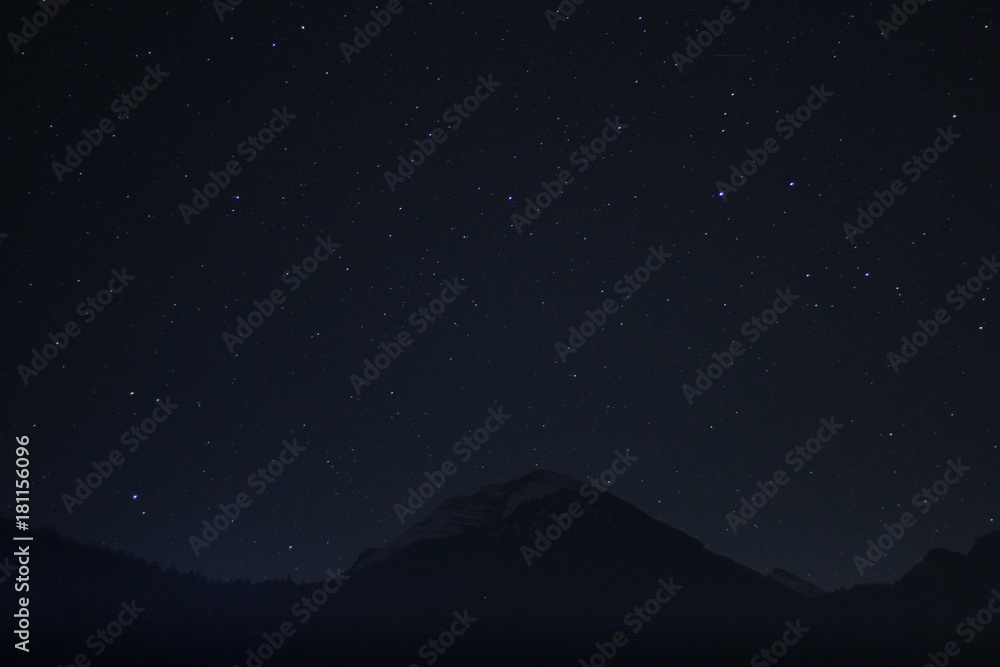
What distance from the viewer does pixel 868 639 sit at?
18238 centimetres

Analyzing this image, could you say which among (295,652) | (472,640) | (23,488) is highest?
(23,488)

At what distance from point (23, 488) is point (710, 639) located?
18132 cm

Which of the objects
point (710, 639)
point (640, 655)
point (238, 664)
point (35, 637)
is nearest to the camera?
point (238, 664)

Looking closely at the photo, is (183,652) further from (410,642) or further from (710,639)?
(710,639)

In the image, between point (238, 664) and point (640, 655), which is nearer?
point (238, 664)

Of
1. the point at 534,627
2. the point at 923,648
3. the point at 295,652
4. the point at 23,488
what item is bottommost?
the point at 534,627

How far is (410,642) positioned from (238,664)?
4894 centimetres

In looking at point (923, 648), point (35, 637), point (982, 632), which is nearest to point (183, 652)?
point (35, 637)

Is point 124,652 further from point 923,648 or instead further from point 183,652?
point 923,648

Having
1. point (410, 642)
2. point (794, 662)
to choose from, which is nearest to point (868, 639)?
point (794, 662)

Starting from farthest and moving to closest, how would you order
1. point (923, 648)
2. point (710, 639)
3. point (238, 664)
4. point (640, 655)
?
point (710, 639) < point (923, 648) < point (640, 655) < point (238, 664)

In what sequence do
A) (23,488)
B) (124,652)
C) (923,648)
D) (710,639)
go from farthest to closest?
(710,639)
(923,648)
(124,652)
(23,488)

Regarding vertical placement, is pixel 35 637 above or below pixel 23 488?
below

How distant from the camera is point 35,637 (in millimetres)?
138375
